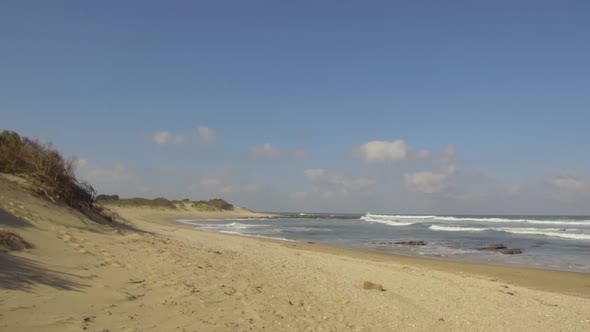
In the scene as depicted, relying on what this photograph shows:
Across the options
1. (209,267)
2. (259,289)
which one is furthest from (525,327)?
(209,267)

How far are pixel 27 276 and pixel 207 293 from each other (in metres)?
2.62

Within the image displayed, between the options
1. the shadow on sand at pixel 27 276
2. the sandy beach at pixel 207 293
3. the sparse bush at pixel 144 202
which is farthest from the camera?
the sparse bush at pixel 144 202

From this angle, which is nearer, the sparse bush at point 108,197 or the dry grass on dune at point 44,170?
the dry grass on dune at point 44,170

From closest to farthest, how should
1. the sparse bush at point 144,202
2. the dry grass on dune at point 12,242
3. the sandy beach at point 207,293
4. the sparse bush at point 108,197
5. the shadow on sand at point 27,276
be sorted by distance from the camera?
the sandy beach at point 207,293
the shadow on sand at point 27,276
the dry grass on dune at point 12,242
the sparse bush at point 144,202
the sparse bush at point 108,197

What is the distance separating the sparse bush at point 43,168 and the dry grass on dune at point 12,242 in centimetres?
600

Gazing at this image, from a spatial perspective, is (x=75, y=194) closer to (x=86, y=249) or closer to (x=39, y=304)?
(x=86, y=249)

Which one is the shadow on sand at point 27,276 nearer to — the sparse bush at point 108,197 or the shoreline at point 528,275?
the shoreline at point 528,275

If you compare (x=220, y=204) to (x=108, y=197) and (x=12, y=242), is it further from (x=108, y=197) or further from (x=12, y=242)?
(x=12, y=242)

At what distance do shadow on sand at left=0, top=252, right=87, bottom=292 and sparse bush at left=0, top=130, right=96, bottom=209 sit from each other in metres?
7.35

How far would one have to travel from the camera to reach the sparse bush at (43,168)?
45.9 ft

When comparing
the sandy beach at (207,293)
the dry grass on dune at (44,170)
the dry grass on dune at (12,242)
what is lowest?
the sandy beach at (207,293)

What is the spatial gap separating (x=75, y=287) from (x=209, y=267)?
3915mm

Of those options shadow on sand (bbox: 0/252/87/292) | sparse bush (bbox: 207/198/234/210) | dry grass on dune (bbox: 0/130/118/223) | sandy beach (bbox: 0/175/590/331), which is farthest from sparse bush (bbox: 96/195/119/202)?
shadow on sand (bbox: 0/252/87/292)

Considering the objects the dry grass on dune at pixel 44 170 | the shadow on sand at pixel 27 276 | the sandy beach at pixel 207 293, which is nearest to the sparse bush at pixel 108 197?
the dry grass on dune at pixel 44 170
